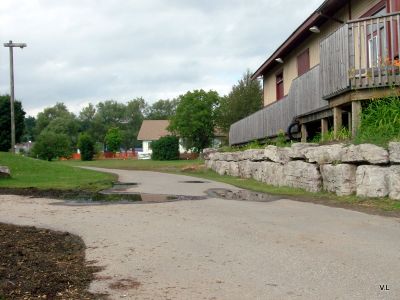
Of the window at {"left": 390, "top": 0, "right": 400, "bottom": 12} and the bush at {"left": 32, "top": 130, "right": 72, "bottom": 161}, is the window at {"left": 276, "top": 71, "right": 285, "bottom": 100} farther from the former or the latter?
the bush at {"left": 32, "top": 130, "right": 72, "bottom": 161}

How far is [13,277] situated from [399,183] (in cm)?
Result: 783

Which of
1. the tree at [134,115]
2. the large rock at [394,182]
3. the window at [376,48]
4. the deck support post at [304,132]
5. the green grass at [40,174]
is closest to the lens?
the large rock at [394,182]

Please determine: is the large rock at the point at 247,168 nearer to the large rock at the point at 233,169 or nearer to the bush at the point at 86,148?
the large rock at the point at 233,169

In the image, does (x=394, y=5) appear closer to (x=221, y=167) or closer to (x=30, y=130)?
(x=221, y=167)

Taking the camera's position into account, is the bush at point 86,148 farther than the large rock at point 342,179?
Yes

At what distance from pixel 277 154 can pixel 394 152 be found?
6.75m

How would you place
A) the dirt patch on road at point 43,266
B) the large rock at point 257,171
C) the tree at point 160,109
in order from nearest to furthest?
the dirt patch on road at point 43,266 → the large rock at point 257,171 → the tree at point 160,109

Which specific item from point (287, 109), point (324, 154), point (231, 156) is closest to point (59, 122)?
point (231, 156)

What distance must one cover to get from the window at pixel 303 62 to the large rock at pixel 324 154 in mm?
9035

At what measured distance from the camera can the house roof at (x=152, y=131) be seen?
91188 mm

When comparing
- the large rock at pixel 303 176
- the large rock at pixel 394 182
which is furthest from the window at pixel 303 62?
the large rock at pixel 394 182

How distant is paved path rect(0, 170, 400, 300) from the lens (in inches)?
197

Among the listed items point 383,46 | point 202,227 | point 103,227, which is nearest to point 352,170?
point 383,46

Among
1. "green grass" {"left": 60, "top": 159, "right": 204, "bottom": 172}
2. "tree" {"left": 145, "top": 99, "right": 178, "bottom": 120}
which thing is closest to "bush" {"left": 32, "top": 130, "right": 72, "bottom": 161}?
"green grass" {"left": 60, "top": 159, "right": 204, "bottom": 172}
